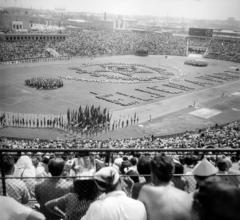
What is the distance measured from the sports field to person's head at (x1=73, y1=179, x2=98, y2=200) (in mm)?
A: 20974

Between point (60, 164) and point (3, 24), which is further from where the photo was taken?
point (3, 24)

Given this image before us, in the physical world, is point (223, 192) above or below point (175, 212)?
above

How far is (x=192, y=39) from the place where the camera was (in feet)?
319

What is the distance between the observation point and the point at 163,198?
3.20 metres

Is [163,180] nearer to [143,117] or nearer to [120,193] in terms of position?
[120,193]

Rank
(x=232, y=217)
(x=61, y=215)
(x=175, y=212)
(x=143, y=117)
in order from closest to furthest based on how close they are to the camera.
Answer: (x=232, y=217)
(x=175, y=212)
(x=61, y=215)
(x=143, y=117)

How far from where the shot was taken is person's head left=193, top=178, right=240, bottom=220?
236 cm

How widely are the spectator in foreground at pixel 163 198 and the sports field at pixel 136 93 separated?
2142 centimetres

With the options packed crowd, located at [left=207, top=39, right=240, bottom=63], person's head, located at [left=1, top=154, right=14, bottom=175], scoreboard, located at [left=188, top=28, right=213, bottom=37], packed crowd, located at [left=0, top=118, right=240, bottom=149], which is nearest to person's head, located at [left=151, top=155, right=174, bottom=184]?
person's head, located at [left=1, top=154, right=14, bottom=175]

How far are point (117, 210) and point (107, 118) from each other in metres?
24.5

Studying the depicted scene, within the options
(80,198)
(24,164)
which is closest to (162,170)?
(80,198)

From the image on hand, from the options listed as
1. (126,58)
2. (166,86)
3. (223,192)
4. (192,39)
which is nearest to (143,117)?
(166,86)

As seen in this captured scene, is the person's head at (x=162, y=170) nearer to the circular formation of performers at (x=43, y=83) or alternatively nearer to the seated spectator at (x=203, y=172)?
the seated spectator at (x=203, y=172)

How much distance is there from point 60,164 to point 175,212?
2193 millimetres
